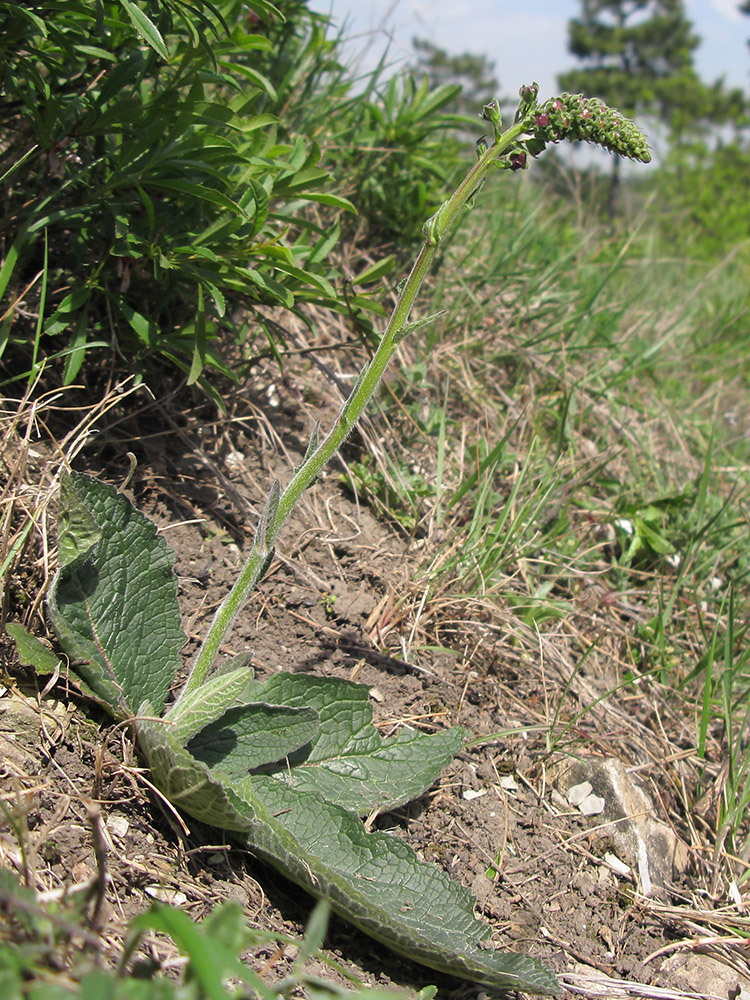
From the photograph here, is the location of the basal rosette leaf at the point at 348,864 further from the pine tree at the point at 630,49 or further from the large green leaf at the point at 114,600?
the pine tree at the point at 630,49


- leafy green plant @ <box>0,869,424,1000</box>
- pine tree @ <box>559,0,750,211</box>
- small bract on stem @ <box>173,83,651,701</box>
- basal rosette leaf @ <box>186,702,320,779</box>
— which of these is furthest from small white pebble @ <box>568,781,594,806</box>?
pine tree @ <box>559,0,750,211</box>

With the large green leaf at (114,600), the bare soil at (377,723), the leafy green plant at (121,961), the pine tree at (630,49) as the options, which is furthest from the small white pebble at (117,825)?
the pine tree at (630,49)

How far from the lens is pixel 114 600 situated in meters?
1.96

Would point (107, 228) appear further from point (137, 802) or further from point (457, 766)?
point (457, 766)

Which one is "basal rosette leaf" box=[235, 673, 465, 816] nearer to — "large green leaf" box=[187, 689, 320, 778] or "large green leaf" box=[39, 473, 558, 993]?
"large green leaf" box=[39, 473, 558, 993]

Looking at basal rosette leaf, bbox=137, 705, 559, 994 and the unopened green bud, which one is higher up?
the unopened green bud

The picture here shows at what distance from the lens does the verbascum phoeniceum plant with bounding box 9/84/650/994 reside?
1.59 m

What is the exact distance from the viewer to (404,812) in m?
2.08

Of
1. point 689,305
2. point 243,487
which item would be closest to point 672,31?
point 689,305

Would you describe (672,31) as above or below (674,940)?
above

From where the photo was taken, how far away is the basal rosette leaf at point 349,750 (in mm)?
1971

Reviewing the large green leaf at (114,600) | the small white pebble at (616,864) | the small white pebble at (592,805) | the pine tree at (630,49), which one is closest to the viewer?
the large green leaf at (114,600)

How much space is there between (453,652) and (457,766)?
0.35 m

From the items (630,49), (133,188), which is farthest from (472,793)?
(630,49)
